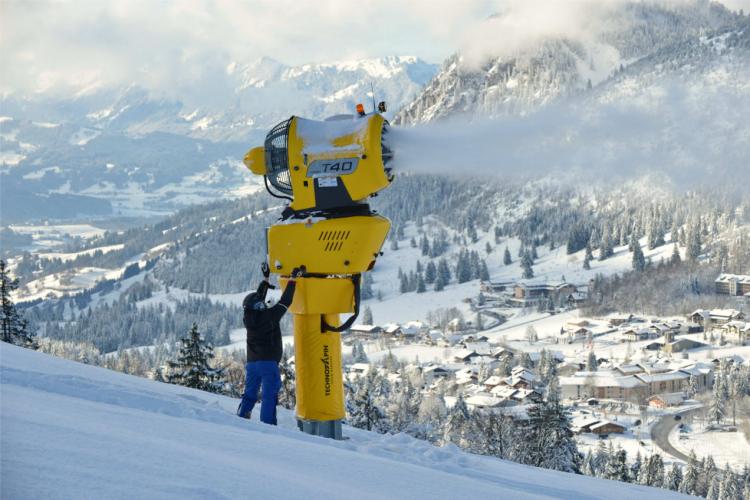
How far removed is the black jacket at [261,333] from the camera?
9.50 metres

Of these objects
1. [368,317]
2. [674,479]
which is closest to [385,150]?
[674,479]

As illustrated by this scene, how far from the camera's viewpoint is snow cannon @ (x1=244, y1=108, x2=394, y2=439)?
743cm

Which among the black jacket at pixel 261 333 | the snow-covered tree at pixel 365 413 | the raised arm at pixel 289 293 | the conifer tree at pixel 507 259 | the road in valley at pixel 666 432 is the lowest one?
the road in valley at pixel 666 432

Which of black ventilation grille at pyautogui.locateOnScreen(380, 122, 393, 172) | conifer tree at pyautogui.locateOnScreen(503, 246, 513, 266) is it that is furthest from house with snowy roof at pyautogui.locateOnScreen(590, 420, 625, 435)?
conifer tree at pyautogui.locateOnScreen(503, 246, 513, 266)

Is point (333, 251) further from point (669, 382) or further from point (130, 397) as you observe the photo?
point (669, 382)

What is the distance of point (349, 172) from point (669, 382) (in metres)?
90.8

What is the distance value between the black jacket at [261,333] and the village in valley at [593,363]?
1904 inches

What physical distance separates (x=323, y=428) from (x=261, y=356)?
2000 mm

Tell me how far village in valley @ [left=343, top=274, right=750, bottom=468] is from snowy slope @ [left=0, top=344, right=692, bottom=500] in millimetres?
50556

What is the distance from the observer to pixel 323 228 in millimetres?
7738

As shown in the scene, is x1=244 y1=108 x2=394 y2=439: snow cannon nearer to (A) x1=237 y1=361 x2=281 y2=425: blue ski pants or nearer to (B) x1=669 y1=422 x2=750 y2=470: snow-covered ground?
(A) x1=237 y1=361 x2=281 y2=425: blue ski pants

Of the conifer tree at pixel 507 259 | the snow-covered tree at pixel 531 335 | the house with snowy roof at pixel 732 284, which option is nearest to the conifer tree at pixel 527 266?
the conifer tree at pixel 507 259

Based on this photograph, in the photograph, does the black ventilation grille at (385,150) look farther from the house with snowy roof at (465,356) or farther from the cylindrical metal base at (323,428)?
the house with snowy roof at (465,356)

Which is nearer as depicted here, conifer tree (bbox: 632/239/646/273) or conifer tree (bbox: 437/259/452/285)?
conifer tree (bbox: 632/239/646/273)
